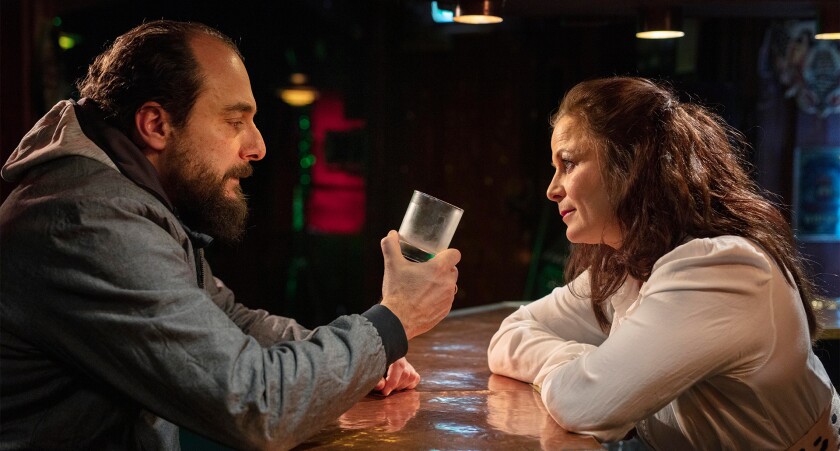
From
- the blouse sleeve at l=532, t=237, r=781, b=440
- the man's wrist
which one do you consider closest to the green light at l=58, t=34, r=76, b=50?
the man's wrist

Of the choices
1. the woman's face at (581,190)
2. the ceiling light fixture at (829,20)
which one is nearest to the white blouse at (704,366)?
the woman's face at (581,190)

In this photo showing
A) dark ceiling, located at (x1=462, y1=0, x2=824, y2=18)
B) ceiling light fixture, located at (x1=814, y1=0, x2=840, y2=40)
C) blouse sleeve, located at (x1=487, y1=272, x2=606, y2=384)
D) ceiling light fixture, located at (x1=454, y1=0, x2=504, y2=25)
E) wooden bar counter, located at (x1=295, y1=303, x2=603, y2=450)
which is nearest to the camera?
wooden bar counter, located at (x1=295, y1=303, x2=603, y2=450)

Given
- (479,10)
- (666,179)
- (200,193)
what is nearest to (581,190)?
(666,179)

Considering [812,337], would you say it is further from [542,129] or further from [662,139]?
[542,129]

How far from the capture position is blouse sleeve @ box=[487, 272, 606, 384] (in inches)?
84.8

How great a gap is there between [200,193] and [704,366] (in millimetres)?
1114

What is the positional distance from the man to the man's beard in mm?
104

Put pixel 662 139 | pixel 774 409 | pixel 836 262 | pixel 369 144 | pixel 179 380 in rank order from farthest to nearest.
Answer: pixel 369 144 → pixel 836 262 → pixel 662 139 → pixel 774 409 → pixel 179 380

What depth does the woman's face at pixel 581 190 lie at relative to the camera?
209 centimetres

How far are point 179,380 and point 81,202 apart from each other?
1.17ft

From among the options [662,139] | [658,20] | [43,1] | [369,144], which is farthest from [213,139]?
[369,144]

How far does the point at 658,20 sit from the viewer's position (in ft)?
9.91

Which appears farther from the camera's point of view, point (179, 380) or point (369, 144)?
point (369, 144)

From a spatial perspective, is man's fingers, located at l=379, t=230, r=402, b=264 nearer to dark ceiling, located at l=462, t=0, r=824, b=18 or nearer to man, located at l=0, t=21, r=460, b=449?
man, located at l=0, t=21, r=460, b=449
